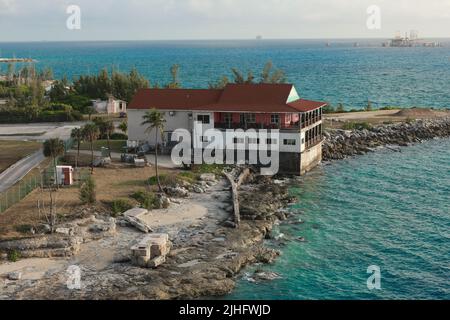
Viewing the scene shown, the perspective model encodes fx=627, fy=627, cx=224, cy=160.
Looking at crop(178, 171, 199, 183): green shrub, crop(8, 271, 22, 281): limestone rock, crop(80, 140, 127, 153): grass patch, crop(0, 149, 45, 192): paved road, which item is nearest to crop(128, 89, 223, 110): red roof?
crop(80, 140, 127, 153): grass patch

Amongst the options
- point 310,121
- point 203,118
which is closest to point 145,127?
point 203,118

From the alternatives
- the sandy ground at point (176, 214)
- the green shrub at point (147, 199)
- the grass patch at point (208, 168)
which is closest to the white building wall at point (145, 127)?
the grass patch at point (208, 168)

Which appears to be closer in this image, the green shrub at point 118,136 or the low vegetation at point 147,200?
the low vegetation at point 147,200

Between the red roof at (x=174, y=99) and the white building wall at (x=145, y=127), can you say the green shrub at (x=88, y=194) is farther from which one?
the red roof at (x=174, y=99)

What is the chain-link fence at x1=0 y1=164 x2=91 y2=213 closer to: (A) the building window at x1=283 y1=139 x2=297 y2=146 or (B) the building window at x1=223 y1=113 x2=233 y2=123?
(B) the building window at x1=223 y1=113 x2=233 y2=123

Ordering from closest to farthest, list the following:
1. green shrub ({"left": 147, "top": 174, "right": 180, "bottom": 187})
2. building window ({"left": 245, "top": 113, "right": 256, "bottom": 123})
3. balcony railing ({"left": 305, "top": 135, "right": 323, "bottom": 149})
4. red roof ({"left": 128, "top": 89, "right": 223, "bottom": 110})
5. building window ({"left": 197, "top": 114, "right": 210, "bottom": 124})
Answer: green shrub ({"left": 147, "top": 174, "right": 180, "bottom": 187}), building window ({"left": 245, "top": 113, "right": 256, "bottom": 123}), building window ({"left": 197, "top": 114, "right": 210, "bottom": 124}), balcony railing ({"left": 305, "top": 135, "right": 323, "bottom": 149}), red roof ({"left": 128, "top": 89, "right": 223, "bottom": 110})

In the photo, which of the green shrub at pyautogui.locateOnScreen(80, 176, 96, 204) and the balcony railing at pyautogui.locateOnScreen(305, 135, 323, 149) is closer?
the green shrub at pyautogui.locateOnScreen(80, 176, 96, 204)
